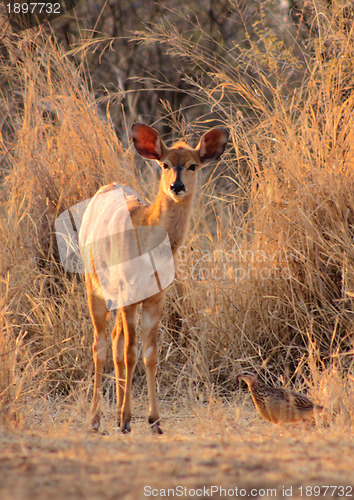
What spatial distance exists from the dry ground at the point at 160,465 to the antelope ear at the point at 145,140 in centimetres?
204

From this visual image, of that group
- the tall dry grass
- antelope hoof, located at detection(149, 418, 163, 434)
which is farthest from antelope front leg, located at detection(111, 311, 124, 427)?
the tall dry grass

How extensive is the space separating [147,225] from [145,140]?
2.27ft

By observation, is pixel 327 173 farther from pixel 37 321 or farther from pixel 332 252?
pixel 37 321

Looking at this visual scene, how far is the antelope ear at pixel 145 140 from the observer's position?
4477mm

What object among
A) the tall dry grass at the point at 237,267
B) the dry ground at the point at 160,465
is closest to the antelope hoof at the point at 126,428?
the tall dry grass at the point at 237,267

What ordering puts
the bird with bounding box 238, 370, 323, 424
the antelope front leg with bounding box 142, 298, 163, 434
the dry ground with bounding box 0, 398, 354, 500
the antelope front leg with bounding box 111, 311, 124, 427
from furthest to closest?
1. the antelope front leg with bounding box 111, 311, 124, 427
2. the antelope front leg with bounding box 142, 298, 163, 434
3. the bird with bounding box 238, 370, 323, 424
4. the dry ground with bounding box 0, 398, 354, 500

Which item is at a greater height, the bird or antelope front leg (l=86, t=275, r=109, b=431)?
antelope front leg (l=86, t=275, r=109, b=431)

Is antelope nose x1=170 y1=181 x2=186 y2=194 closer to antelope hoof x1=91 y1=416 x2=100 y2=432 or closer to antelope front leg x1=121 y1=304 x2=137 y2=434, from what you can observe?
antelope front leg x1=121 y1=304 x2=137 y2=434

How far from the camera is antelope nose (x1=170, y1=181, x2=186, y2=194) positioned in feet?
13.2

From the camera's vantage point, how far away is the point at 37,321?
5.27m

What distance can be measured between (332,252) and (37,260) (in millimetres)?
2369

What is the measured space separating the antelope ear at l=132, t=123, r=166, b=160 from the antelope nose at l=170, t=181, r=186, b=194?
467mm

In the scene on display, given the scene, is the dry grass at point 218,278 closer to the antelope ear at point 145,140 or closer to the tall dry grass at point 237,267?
the tall dry grass at point 237,267

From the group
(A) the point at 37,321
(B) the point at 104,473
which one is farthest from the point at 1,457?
(A) the point at 37,321
